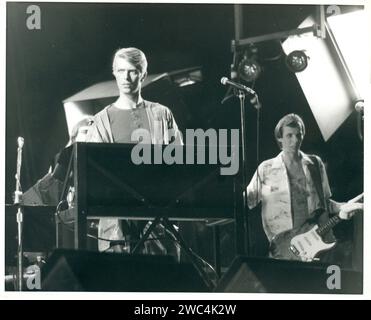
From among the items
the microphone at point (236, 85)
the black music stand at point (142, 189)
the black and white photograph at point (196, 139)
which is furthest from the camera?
the microphone at point (236, 85)

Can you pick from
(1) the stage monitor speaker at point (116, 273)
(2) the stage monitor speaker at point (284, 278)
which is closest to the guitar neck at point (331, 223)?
(2) the stage monitor speaker at point (284, 278)

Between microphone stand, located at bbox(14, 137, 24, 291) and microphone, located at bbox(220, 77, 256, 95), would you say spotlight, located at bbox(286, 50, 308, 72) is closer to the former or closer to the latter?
microphone, located at bbox(220, 77, 256, 95)

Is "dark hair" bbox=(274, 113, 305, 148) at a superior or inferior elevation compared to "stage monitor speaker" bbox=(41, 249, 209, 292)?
superior

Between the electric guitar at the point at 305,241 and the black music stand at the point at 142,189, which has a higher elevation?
the black music stand at the point at 142,189

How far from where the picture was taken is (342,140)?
4.27 metres

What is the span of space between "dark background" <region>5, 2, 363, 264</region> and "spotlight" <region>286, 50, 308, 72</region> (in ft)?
0.12

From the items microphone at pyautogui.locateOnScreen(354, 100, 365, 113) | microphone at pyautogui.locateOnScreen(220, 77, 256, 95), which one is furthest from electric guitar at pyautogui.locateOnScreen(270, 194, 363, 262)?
microphone at pyautogui.locateOnScreen(220, 77, 256, 95)

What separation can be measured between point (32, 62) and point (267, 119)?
1.12 meters

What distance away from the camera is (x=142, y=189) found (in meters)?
4.04

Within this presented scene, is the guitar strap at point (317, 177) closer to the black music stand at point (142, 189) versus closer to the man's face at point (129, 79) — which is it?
the black music stand at point (142, 189)

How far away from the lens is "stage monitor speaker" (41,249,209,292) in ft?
13.0

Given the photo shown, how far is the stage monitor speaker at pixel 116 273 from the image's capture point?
3.96 meters

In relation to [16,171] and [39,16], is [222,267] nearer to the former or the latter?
[16,171]

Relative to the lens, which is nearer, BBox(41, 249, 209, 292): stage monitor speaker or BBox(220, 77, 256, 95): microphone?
BBox(41, 249, 209, 292): stage monitor speaker
